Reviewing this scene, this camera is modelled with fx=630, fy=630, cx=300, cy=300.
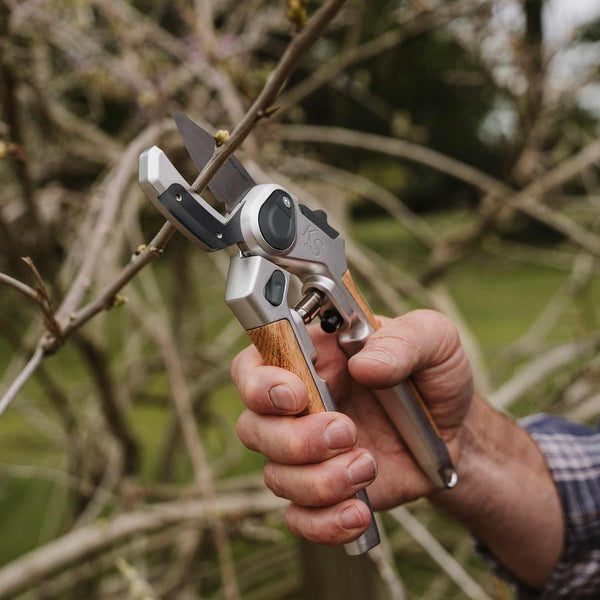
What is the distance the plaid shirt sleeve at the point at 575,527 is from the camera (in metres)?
0.98

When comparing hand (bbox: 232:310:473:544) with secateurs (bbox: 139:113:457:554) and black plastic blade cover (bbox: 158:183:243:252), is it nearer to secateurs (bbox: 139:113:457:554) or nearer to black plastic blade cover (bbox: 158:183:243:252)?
secateurs (bbox: 139:113:457:554)

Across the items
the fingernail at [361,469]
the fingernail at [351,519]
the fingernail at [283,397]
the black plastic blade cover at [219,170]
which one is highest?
the black plastic blade cover at [219,170]

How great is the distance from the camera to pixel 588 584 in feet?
3.22

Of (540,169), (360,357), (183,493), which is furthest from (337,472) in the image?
(540,169)

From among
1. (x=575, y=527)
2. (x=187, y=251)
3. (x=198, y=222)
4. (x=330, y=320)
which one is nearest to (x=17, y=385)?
(x=198, y=222)

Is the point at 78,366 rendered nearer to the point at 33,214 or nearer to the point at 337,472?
the point at 33,214

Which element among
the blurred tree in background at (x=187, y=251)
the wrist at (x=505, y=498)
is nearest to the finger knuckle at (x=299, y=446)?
the blurred tree in background at (x=187, y=251)

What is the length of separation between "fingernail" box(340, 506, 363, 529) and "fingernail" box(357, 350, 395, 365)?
0.52 feet

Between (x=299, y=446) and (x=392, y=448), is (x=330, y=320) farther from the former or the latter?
(x=392, y=448)

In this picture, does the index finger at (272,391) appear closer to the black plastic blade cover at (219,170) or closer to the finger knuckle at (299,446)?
the finger knuckle at (299,446)

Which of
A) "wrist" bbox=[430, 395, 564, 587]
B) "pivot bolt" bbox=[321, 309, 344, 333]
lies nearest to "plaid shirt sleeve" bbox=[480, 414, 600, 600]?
"wrist" bbox=[430, 395, 564, 587]

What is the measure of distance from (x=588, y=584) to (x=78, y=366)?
4152 mm

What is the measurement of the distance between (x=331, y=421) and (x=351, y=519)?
0.10 meters

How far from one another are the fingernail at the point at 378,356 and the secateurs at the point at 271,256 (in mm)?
46
